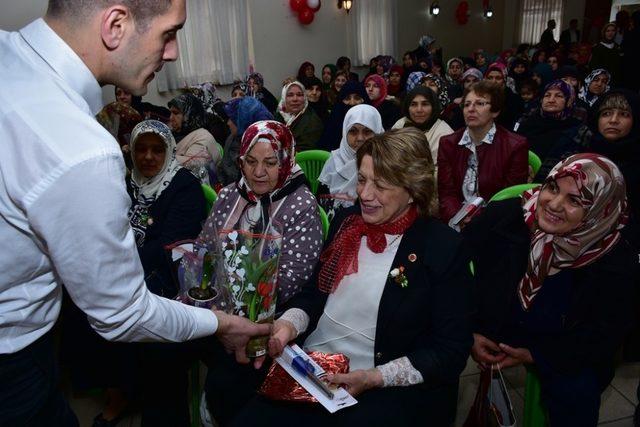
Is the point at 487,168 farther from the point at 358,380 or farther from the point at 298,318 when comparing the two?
the point at 358,380

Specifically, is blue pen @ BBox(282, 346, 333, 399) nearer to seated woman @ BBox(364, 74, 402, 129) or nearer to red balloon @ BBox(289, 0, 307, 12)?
seated woman @ BBox(364, 74, 402, 129)

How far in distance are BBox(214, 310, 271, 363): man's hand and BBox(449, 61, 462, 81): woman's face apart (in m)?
7.74

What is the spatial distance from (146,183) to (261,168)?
2.57 ft

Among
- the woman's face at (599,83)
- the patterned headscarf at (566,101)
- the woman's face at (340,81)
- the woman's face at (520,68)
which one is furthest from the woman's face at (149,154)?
the woman's face at (520,68)

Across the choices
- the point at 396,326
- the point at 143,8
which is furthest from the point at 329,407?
the point at 143,8

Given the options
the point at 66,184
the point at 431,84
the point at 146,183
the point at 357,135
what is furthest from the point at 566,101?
the point at 66,184

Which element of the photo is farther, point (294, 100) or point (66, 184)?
point (294, 100)

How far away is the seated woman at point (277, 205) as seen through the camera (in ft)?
6.49

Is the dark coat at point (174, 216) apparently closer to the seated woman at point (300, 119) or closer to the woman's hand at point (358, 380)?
the woman's hand at point (358, 380)

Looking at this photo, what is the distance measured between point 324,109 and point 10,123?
19.5 ft

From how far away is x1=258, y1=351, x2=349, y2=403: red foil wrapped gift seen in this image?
57.7 inches

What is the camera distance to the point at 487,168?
10.1 ft

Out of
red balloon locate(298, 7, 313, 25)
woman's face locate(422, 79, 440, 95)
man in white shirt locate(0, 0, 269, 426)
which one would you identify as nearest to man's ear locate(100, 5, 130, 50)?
man in white shirt locate(0, 0, 269, 426)

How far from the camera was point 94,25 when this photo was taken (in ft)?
3.23
